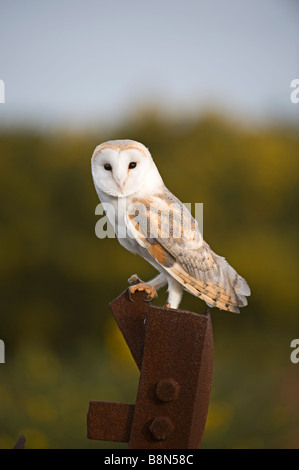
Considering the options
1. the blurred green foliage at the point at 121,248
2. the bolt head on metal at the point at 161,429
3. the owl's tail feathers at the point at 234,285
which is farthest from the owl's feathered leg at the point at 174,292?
the blurred green foliage at the point at 121,248

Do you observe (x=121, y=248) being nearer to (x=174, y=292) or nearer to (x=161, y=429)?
(x=174, y=292)

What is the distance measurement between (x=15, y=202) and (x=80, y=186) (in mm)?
486

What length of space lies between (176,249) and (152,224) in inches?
3.9

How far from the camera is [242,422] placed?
297 cm

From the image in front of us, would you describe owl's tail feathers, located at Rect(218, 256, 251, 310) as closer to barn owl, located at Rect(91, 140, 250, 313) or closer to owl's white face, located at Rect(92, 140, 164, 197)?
barn owl, located at Rect(91, 140, 250, 313)

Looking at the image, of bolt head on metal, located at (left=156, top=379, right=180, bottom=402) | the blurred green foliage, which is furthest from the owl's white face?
the blurred green foliage

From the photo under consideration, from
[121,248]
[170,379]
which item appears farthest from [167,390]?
[121,248]

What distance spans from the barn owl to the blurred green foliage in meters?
1.99

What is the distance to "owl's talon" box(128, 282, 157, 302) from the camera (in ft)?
4.94

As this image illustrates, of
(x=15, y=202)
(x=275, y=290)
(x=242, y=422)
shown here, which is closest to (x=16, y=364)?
(x=15, y=202)

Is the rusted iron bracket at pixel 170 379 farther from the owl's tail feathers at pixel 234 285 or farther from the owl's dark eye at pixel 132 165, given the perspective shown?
the owl's dark eye at pixel 132 165

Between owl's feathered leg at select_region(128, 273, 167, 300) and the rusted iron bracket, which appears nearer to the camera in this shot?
the rusted iron bracket
